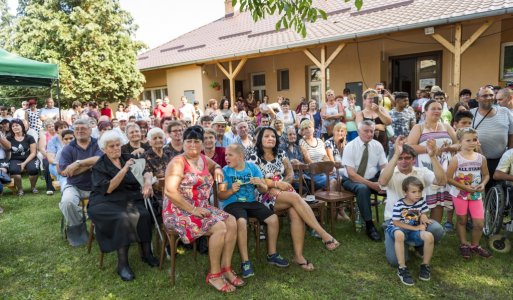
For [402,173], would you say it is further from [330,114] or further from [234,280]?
[330,114]

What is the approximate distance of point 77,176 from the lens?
4.14 meters

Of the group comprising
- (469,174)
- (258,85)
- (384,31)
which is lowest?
(469,174)

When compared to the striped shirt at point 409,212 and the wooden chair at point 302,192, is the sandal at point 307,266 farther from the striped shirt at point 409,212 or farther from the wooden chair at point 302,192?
the striped shirt at point 409,212

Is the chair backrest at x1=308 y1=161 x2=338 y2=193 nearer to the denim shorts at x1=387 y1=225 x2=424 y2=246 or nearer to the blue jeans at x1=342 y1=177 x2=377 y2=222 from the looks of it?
the blue jeans at x1=342 y1=177 x2=377 y2=222

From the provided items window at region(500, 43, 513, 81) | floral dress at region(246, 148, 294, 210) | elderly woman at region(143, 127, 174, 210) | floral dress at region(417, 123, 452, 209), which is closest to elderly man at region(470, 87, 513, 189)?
floral dress at region(417, 123, 452, 209)

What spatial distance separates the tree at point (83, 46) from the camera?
13.5 m

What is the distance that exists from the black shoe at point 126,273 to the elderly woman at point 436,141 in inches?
119

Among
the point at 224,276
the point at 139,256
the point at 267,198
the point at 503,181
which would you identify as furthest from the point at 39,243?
the point at 503,181

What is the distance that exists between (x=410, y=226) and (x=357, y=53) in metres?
9.00

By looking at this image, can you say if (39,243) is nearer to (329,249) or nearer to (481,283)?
(329,249)

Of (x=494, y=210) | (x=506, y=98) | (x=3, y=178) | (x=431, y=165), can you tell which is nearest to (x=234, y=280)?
(x=431, y=165)

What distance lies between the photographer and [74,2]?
1451 cm

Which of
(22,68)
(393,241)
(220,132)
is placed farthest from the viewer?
(22,68)

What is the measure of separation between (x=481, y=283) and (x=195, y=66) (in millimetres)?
13080
